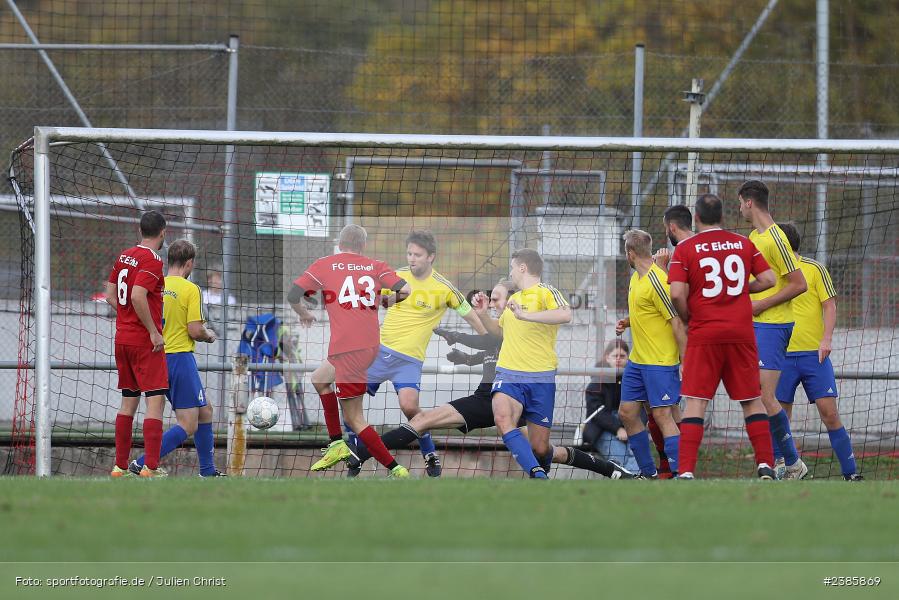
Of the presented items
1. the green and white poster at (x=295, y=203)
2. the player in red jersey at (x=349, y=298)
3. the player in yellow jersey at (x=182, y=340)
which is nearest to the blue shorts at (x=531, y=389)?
the player in red jersey at (x=349, y=298)

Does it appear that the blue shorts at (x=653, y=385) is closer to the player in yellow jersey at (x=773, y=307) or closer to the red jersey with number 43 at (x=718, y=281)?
the player in yellow jersey at (x=773, y=307)

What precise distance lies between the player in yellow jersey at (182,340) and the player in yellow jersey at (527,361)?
2.21 meters

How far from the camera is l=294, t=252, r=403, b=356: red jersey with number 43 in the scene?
850cm

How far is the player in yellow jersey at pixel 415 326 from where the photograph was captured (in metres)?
9.05

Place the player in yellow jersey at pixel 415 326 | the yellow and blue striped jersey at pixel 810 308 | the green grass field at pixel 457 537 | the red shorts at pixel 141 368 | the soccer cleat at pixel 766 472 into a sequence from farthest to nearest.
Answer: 1. the player in yellow jersey at pixel 415 326
2. the yellow and blue striped jersey at pixel 810 308
3. the red shorts at pixel 141 368
4. the soccer cleat at pixel 766 472
5. the green grass field at pixel 457 537

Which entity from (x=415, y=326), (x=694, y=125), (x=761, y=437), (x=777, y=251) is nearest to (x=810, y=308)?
(x=777, y=251)

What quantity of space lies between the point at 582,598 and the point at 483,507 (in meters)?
1.79

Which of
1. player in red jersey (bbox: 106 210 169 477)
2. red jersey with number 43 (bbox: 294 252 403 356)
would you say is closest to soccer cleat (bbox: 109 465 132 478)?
player in red jersey (bbox: 106 210 169 477)

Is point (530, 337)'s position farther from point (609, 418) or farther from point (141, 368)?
point (141, 368)

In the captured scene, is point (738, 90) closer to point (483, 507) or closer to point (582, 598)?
point (483, 507)

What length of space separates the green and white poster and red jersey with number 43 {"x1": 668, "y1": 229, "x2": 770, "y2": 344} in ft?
12.4

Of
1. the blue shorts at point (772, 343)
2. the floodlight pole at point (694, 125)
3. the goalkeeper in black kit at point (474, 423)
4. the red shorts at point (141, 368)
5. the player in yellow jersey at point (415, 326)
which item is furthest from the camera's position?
the floodlight pole at point (694, 125)

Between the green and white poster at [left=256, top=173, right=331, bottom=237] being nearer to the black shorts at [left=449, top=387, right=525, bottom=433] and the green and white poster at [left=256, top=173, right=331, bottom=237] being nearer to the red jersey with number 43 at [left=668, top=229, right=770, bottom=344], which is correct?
the black shorts at [left=449, top=387, right=525, bottom=433]

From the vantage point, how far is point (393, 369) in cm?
912
